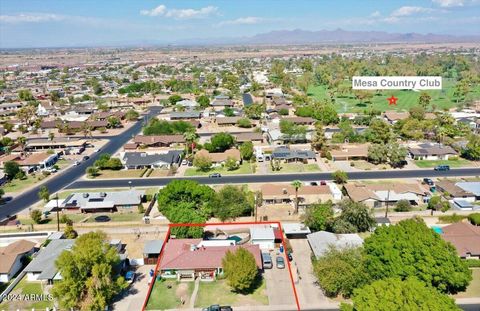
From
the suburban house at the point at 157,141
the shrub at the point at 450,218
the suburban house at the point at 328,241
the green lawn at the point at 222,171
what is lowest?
the shrub at the point at 450,218

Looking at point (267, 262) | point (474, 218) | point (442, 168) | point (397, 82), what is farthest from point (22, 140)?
point (397, 82)

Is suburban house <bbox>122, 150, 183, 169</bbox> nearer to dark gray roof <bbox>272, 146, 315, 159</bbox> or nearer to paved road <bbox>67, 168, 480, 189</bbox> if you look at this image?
paved road <bbox>67, 168, 480, 189</bbox>

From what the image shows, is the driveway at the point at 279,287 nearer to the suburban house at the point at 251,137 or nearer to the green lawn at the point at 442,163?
the green lawn at the point at 442,163

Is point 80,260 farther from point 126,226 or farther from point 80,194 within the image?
point 80,194

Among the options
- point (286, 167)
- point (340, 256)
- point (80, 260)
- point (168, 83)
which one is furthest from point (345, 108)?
point (80, 260)

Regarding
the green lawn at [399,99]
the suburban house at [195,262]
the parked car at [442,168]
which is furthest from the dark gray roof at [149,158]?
the green lawn at [399,99]

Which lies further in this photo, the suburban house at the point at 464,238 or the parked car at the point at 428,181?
the parked car at the point at 428,181

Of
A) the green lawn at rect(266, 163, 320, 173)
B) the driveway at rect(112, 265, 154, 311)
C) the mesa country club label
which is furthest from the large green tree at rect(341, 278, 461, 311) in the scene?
the mesa country club label
